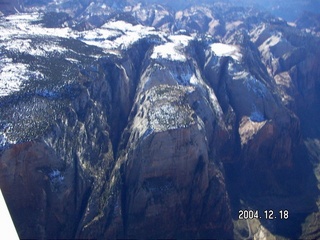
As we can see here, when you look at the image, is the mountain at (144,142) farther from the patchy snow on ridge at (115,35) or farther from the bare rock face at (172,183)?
the patchy snow on ridge at (115,35)

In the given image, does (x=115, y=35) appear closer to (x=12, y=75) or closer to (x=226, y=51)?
(x=226, y=51)

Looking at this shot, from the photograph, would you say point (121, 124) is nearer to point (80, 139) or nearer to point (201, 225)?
point (80, 139)

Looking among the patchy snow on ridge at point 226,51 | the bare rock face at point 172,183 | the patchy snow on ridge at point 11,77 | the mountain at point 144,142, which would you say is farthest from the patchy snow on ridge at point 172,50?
the patchy snow on ridge at point 11,77

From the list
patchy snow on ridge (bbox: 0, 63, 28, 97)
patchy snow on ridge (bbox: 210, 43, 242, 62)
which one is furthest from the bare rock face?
patchy snow on ridge (bbox: 210, 43, 242, 62)

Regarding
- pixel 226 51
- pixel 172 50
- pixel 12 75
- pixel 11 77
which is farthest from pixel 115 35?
pixel 11 77

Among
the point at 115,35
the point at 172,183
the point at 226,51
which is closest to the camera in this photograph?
the point at 172,183

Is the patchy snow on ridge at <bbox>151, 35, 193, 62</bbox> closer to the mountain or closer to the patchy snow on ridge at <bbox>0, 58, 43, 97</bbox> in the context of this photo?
the mountain
